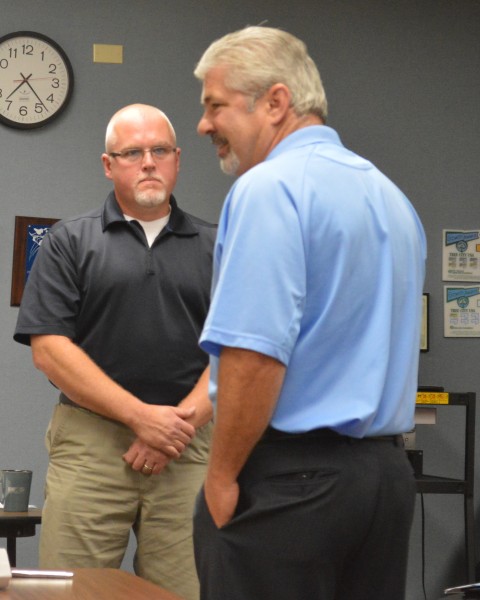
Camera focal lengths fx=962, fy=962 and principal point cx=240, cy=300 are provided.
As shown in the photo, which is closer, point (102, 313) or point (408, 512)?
point (408, 512)

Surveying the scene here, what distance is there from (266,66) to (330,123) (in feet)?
9.75

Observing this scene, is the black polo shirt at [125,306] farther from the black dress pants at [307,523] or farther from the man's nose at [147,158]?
the black dress pants at [307,523]

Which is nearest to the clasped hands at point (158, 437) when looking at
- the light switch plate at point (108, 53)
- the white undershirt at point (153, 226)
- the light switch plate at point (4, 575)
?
the white undershirt at point (153, 226)

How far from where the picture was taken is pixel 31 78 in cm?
411

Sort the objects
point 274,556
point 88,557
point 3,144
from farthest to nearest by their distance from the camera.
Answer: point 3,144 → point 88,557 → point 274,556

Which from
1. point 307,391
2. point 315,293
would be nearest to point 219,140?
point 315,293

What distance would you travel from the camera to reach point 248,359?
131cm

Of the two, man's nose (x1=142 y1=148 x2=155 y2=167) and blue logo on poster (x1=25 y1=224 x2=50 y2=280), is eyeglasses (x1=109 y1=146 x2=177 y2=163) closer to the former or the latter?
man's nose (x1=142 y1=148 x2=155 y2=167)

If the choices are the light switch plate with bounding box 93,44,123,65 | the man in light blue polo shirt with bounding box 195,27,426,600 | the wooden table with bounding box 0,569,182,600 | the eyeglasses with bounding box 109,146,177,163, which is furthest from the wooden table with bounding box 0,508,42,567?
the light switch plate with bounding box 93,44,123,65

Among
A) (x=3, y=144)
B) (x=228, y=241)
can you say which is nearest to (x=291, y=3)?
(x=3, y=144)

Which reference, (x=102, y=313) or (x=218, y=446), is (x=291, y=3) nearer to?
(x=102, y=313)

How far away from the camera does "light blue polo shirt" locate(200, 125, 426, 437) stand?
4.29 feet

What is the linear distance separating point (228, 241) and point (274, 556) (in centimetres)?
44

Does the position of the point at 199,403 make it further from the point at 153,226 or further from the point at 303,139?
the point at 303,139
